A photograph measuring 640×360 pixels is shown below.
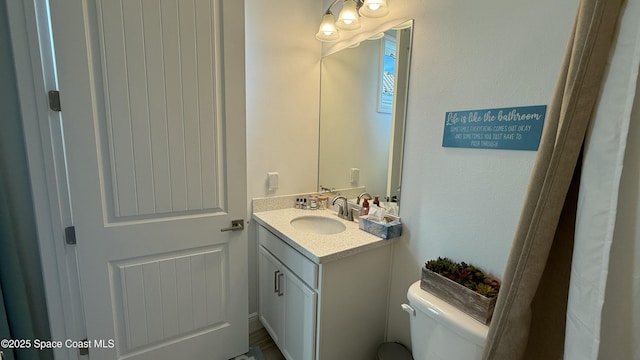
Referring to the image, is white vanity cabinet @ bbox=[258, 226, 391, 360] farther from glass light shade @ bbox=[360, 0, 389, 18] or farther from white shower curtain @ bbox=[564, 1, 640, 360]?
glass light shade @ bbox=[360, 0, 389, 18]

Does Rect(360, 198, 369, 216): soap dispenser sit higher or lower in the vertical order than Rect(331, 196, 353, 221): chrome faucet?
higher

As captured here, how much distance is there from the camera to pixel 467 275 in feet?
3.36

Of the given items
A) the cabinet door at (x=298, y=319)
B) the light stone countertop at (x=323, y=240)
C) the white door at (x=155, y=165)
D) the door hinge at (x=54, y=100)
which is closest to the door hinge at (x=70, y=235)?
the white door at (x=155, y=165)

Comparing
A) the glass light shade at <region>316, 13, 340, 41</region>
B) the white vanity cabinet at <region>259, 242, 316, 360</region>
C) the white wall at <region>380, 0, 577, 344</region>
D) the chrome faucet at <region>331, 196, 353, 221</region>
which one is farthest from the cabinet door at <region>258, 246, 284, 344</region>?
the glass light shade at <region>316, 13, 340, 41</region>

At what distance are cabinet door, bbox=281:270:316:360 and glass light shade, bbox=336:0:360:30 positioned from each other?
152 cm

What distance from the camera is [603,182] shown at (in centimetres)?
55

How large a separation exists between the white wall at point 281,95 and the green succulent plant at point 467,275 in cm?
116

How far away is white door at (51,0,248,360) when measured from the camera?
1.08 metres

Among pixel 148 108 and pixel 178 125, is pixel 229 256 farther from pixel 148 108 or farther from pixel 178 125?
pixel 148 108

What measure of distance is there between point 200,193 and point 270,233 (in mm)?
483

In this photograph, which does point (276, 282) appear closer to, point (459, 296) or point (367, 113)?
point (459, 296)

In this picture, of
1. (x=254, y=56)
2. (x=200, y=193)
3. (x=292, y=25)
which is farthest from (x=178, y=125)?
(x=292, y=25)

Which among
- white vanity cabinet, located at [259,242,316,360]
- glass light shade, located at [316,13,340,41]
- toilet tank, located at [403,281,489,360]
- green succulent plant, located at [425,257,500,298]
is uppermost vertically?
glass light shade, located at [316,13,340,41]

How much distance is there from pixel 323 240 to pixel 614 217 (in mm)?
1027
